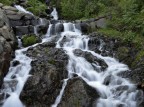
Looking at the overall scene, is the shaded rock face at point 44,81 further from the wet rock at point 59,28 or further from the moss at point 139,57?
the wet rock at point 59,28

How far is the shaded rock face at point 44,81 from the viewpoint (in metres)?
12.0

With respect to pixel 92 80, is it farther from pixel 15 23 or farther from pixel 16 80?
pixel 15 23

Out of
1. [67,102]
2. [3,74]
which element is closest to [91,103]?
[67,102]

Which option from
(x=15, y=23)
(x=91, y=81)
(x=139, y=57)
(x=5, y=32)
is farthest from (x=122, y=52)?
(x=15, y=23)

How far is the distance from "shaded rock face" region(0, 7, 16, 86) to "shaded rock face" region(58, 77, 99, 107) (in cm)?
304

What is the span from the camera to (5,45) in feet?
47.9

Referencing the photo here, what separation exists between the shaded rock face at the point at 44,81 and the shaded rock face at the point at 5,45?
1226 millimetres

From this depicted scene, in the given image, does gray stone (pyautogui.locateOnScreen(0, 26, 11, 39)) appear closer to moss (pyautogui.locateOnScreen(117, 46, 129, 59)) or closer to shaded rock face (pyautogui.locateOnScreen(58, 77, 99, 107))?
shaded rock face (pyautogui.locateOnScreen(58, 77, 99, 107))

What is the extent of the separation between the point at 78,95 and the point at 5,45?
16.6 feet

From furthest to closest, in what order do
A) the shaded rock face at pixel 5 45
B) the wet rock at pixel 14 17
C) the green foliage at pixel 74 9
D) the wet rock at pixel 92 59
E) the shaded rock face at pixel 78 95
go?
the green foliage at pixel 74 9 → the wet rock at pixel 14 17 → the wet rock at pixel 92 59 → the shaded rock face at pixel 5 45 → the shaded rock face at pixel 78 95

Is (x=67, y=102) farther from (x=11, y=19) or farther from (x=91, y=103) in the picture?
(x=11, y=19)

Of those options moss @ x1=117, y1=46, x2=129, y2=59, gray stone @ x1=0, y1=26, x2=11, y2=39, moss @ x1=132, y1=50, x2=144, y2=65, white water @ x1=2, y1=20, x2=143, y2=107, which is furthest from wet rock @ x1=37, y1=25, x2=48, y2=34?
moss @ x1=132, y1=50, x2=144, y2=65

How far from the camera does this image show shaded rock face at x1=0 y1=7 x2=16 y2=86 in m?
13.2

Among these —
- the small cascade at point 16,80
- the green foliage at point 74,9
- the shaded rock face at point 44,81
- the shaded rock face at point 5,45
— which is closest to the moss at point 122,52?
the shaded rock face at point 44,81
